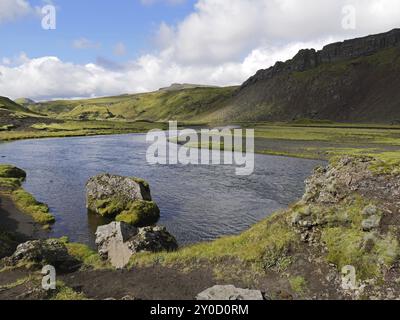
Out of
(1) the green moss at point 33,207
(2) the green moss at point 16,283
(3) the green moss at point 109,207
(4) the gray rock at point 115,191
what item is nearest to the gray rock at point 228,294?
(2) the green moss at point 16,283

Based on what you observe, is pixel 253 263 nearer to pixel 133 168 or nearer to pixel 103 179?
pixel 103 179

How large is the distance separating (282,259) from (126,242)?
1182cm

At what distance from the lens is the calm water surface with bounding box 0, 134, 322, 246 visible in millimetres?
39969

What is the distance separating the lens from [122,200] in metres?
44.3

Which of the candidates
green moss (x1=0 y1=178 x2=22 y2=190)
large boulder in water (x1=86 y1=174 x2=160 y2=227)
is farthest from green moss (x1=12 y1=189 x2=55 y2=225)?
large boulder in water (x1=86 y1=174 x2=160 y2=227)

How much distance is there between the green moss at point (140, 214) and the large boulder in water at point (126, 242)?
9405 millimetres

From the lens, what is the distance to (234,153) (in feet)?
330

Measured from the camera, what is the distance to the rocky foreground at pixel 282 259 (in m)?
21.3

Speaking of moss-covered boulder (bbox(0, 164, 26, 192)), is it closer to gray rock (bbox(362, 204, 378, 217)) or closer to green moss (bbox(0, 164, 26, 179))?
green moss (bbox(0, 164, 26, 179))

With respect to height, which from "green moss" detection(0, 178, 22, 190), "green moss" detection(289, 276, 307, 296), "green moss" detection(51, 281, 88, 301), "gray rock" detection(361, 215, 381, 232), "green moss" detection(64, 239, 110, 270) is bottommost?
"green moss" detection(64, 239, 110, 270)

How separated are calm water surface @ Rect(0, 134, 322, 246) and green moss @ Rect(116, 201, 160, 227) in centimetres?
116

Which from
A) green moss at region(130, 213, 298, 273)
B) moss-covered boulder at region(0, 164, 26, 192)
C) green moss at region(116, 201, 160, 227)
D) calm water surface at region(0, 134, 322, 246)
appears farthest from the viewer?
moss-covered boulder at region(0, 164, 26, 192)

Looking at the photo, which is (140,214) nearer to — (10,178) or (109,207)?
(109,207)
